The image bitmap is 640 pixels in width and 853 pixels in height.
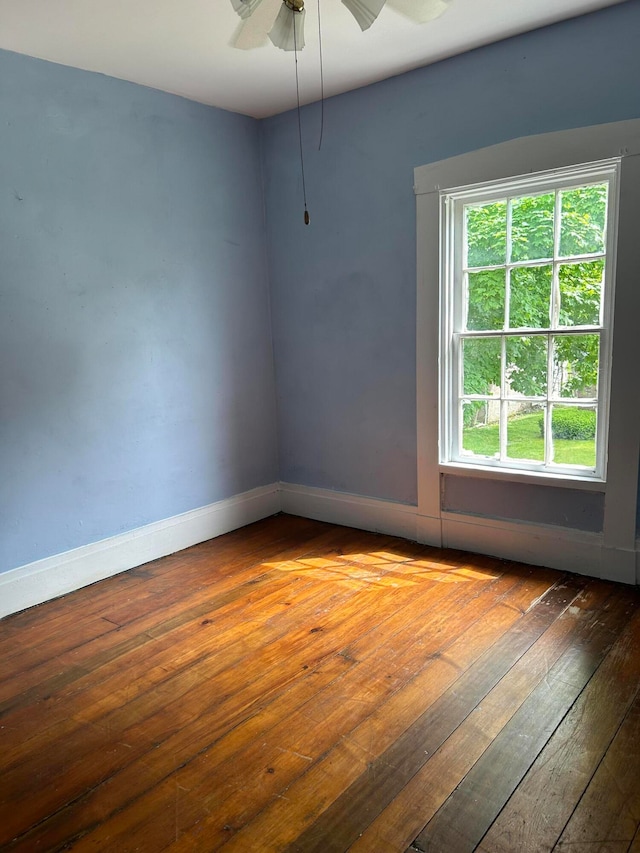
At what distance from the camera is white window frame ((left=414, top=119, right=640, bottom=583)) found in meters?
2.96

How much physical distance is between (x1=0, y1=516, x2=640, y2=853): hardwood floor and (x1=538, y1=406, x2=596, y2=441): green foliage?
765 mm

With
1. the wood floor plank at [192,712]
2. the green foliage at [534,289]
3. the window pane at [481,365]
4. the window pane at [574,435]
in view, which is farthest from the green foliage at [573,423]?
the wood floor plank at [192,712]

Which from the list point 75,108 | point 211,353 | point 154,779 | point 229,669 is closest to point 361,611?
point 229,669

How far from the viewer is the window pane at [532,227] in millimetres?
3271

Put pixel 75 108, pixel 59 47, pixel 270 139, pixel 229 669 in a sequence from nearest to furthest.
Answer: pixel 229 669 < pixel 59 47 < pixel 75 108 < pixel 270 139

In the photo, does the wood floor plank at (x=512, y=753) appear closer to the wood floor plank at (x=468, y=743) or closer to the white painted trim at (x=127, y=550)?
the wood floor plank at (x=468, y=743)

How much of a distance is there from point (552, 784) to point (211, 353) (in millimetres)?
3072

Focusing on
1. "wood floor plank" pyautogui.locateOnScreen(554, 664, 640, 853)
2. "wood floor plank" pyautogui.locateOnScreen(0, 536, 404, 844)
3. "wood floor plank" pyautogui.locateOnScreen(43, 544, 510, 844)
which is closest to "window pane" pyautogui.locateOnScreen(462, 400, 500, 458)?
"wood floor plank" pyautogui.locateOnScreen(0, 536, 404, 844)

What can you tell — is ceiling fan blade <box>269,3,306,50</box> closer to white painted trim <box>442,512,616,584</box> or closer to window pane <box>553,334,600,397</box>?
window pane <box>553,334,600,397</box>

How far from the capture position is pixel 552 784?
187 centimetres

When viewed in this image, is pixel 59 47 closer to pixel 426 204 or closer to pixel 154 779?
pixel 426 204

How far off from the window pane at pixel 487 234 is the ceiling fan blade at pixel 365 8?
5.12 ft

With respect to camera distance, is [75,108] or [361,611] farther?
[75,108]

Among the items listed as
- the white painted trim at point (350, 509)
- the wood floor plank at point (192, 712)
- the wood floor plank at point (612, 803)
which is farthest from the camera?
the white painted trim at point (350, 509)
